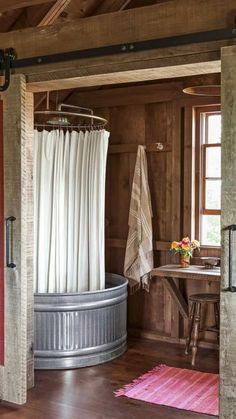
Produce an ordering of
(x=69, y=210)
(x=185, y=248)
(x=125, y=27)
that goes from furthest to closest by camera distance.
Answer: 1. (x=185, y=248)
2. (x=69, y=210)
3. (x=125, y=27)

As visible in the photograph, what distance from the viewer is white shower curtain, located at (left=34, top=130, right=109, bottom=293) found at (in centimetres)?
455

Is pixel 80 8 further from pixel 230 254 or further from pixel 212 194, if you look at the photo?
pixel 230 254

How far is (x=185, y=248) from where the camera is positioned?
4.73m

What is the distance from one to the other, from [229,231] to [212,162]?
2363 mm

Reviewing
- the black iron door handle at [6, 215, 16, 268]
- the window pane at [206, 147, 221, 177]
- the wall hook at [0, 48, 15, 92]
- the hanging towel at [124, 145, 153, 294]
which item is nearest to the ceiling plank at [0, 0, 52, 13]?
the wall hook at [0, 48, 15, 92]

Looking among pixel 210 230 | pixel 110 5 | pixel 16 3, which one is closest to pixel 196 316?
pixel 210 230

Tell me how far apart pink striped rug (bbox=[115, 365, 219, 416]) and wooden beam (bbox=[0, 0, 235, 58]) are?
2292mm

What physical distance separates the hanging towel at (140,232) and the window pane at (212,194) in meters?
0.55

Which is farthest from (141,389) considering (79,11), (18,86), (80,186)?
(79,11)

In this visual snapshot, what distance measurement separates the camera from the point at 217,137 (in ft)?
16.3

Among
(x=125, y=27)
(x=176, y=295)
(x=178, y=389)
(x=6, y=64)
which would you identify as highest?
(x=125, y=27)

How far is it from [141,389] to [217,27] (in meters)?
2.43

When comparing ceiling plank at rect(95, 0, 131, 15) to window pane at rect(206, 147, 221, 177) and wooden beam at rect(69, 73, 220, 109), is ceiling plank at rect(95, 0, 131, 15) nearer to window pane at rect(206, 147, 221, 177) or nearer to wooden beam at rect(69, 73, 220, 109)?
wooden beam at rect(69, 73, 220, 109)

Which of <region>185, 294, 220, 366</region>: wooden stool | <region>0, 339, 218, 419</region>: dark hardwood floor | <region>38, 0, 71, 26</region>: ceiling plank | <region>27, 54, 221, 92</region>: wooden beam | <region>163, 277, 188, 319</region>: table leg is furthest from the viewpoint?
<region>163, 277, 188, 319</region>: table leg
